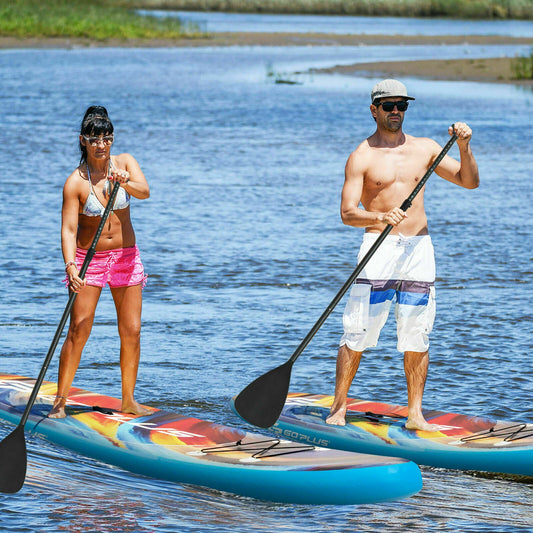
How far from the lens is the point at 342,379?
656 centimetres

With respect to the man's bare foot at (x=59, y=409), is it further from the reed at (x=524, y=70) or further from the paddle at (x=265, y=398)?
the reed at (x=524, y=70)

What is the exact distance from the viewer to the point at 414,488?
553 centimetres

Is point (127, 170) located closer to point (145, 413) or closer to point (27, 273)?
point (145, 413)

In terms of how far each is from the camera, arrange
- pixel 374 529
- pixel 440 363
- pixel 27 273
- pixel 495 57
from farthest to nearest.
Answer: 1. pixel 495 57
2. pixel 27 273
3. pixel 440 363
4. pixel 374 529

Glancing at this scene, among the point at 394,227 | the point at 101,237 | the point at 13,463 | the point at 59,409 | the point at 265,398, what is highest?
the point at 394,227

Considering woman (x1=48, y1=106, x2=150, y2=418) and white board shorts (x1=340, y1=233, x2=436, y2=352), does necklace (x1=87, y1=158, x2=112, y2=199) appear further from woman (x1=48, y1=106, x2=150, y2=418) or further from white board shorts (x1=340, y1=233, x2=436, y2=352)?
white board shorts (x1=340, y1=233, x2=436, y2=352)

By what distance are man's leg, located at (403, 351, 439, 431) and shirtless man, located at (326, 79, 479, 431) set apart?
0.06ft

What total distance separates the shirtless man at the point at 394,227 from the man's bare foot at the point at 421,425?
34 centimetres

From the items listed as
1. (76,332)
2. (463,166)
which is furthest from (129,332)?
(463,166)

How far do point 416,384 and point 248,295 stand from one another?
3.82m

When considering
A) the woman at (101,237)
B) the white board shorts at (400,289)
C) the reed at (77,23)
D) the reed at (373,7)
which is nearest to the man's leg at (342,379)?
the white board shorts at (400,289)

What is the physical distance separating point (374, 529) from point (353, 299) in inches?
55.6

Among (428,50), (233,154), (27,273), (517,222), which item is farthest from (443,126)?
(428,50)

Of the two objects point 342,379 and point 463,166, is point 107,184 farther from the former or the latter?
point 463,166
